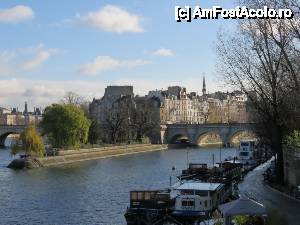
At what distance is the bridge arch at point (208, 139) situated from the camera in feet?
490

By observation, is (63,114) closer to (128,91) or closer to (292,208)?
(292,208)

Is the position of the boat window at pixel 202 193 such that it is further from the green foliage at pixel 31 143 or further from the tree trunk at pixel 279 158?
the green foliage at pixel 31 143

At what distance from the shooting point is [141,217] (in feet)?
120

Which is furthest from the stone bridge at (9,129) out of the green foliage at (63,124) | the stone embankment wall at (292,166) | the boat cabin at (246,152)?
the stone embankment wall at (292,166)

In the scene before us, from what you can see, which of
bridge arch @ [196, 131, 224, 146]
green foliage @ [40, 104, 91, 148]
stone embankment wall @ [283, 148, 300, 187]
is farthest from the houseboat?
bridge arch @ [196, 131, 224, 146]

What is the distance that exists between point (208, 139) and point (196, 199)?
13334 cm

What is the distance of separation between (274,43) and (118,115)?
85.0m

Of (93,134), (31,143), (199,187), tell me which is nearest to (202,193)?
(199,187)

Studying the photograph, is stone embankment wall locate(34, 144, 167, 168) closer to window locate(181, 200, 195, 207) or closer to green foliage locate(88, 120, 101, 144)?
green foliage locate(88, 120, 101, 144)

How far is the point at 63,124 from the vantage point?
313 feet

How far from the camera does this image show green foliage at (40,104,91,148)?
3752 inches

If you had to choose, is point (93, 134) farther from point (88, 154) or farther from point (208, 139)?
point (208, 139)

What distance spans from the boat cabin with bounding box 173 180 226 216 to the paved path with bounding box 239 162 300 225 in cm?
294

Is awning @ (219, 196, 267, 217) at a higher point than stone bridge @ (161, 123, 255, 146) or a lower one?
lower
